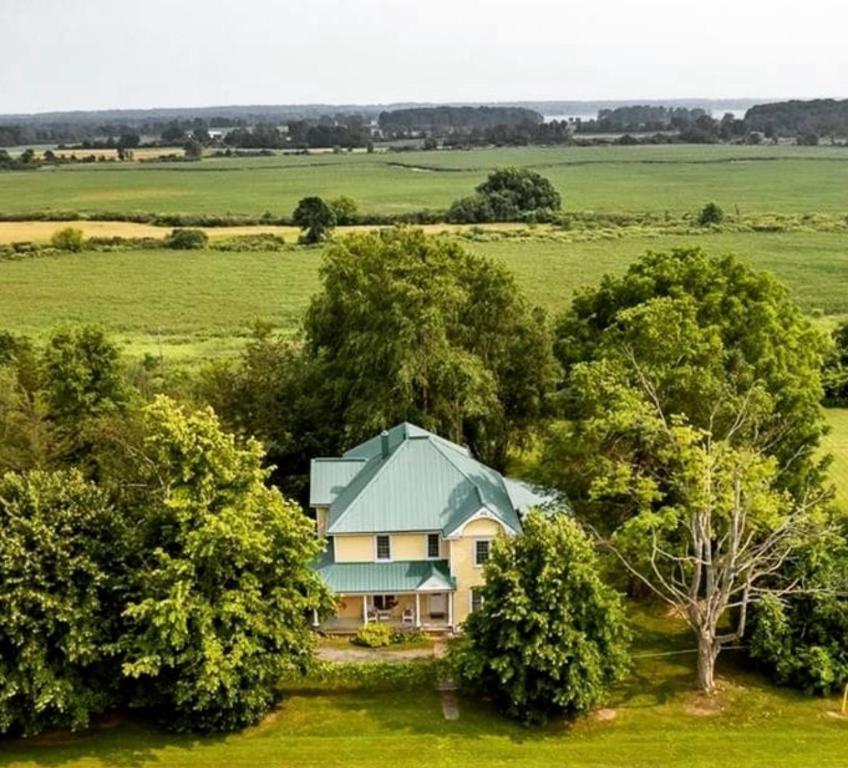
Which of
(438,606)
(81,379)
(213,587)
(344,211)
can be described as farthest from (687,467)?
(344,211)

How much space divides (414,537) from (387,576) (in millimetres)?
1539

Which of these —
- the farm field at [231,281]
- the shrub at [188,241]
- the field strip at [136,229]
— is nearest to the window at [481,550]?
the farm field at [231,281]

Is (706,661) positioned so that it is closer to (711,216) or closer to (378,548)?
(378,548)

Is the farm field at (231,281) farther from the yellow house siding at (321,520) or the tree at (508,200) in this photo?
the yellow house siding at (321,520)

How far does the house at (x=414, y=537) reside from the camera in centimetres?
3212

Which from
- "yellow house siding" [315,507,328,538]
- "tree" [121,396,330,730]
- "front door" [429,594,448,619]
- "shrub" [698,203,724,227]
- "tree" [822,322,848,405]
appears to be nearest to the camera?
"tree" [121,396,330,730]

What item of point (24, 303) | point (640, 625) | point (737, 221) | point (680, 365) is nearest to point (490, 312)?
point (680, 365)

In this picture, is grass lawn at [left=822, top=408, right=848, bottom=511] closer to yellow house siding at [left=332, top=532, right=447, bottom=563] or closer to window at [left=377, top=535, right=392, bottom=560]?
yellow house siding at [left=332, top=532, right=447, bottom=563]

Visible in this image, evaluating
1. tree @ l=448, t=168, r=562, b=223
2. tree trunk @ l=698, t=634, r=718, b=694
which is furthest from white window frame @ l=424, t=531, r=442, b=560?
tree @ l=448, t=168, r=562, b=223

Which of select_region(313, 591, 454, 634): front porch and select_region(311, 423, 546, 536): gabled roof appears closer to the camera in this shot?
select_region(311, 423, 546, 536): gabled roof

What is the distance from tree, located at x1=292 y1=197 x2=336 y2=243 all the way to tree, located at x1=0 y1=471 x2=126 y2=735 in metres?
79.2

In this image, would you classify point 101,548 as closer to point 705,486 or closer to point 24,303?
point 705,486

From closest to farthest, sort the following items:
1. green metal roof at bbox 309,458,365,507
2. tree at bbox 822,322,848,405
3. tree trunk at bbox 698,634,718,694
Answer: tree trunk at bbox 698,634,718,694 → green metal roof at bbox 309,458,365,507 → tree at bbox 822,322,848,405

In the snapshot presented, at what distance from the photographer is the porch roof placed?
105 feet
